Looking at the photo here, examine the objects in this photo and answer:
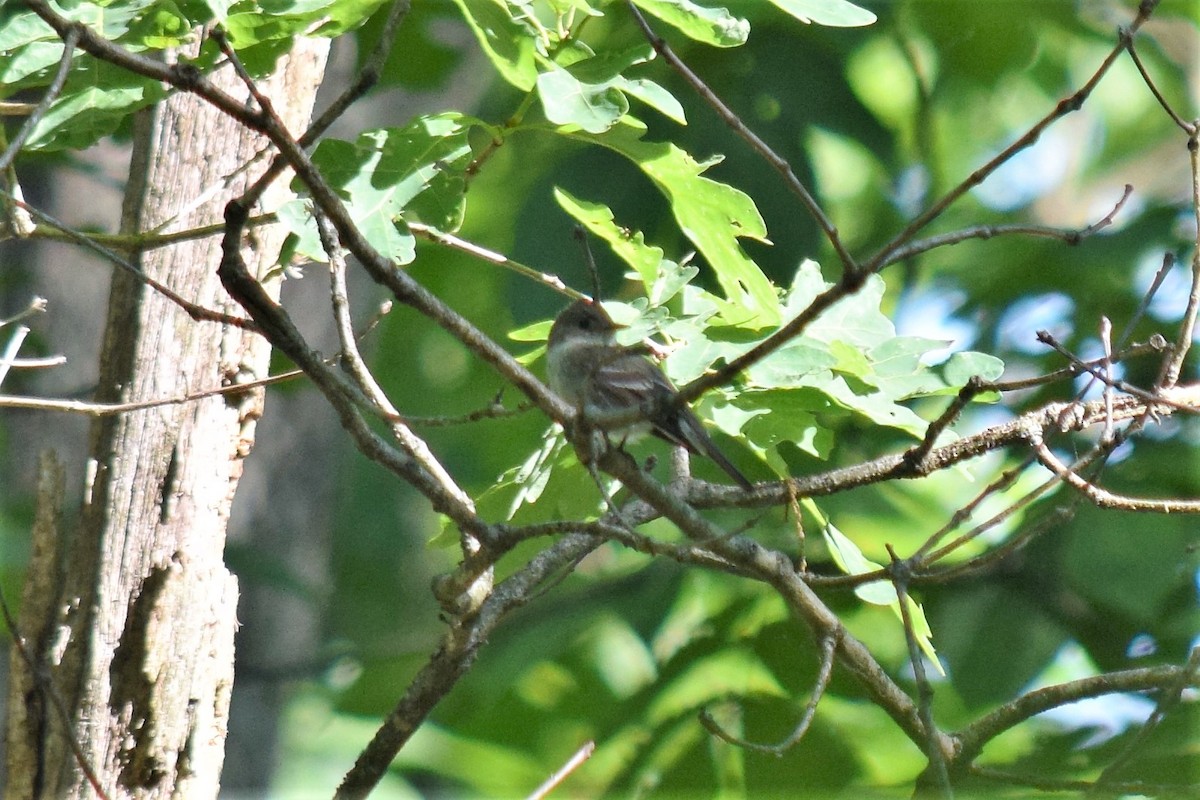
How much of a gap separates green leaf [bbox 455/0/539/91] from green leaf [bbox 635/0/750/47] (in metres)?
0.25

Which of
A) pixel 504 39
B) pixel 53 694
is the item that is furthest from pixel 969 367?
pixel 53 694

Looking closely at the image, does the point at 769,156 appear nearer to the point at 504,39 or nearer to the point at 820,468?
the point at 504,39

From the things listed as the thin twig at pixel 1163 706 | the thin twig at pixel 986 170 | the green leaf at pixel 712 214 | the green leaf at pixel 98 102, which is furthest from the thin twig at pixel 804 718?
the green leaf at pixel 98 102

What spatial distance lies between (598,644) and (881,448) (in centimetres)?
160

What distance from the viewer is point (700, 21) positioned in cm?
226

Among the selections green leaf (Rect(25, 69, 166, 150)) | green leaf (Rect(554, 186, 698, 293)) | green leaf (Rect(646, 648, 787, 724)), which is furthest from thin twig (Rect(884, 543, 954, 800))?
green leaf (Rect(25, 69, 166, 150))

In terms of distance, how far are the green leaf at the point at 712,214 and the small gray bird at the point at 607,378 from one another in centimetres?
73

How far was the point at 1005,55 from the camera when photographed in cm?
527

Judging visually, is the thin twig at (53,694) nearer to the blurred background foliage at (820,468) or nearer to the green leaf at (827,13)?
the blurred background foliage at (820,468)

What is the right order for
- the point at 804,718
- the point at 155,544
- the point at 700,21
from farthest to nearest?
the point at 155,544 < the point at 804,718 < the point at 700,21

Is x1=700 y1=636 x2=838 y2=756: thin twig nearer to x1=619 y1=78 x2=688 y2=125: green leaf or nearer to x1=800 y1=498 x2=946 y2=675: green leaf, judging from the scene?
x1=800 y1=498 x2=946 y2=675: green leaf

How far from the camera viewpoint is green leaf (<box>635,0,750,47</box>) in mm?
2242

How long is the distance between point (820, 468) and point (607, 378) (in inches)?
44.1

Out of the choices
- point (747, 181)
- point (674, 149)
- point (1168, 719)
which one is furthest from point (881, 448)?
point (674, 149)
